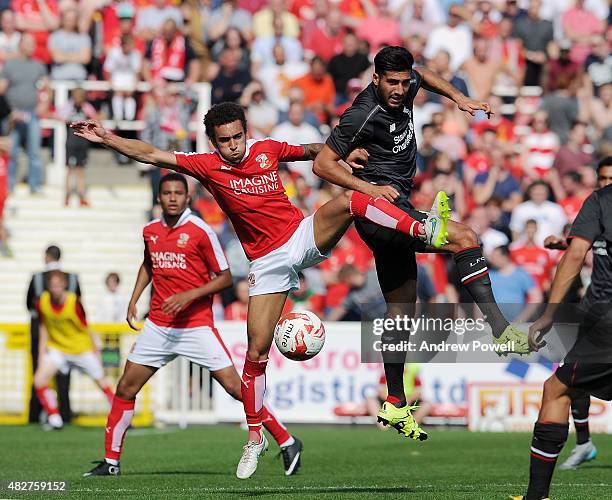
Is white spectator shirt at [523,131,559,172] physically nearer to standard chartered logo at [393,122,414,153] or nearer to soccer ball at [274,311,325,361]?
standard chartered logo at [393,122,414,153]

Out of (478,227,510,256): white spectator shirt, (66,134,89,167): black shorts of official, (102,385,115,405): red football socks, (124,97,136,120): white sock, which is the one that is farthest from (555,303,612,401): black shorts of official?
(124,97,136,120): white sock

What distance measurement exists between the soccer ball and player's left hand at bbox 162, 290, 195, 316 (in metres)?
1.66

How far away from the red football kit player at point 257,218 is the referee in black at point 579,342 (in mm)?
2467

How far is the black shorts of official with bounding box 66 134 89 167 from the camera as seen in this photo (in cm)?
2294

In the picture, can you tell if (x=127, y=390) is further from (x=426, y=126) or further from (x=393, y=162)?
(x=426, y=126)

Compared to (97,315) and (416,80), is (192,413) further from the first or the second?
(416,80)

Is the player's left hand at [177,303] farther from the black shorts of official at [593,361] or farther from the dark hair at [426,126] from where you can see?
the dark hair at [426,126]

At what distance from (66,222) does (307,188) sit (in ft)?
15.0

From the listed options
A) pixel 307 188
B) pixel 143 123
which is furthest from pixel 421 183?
pixel 143 123

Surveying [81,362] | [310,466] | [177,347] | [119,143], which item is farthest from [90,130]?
[81,362]

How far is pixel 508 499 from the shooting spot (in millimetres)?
10477

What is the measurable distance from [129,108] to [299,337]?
42.9 feet

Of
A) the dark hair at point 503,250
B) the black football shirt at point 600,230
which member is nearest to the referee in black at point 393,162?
the black football shirt at point 600,230

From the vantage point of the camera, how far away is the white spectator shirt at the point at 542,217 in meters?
21.2
